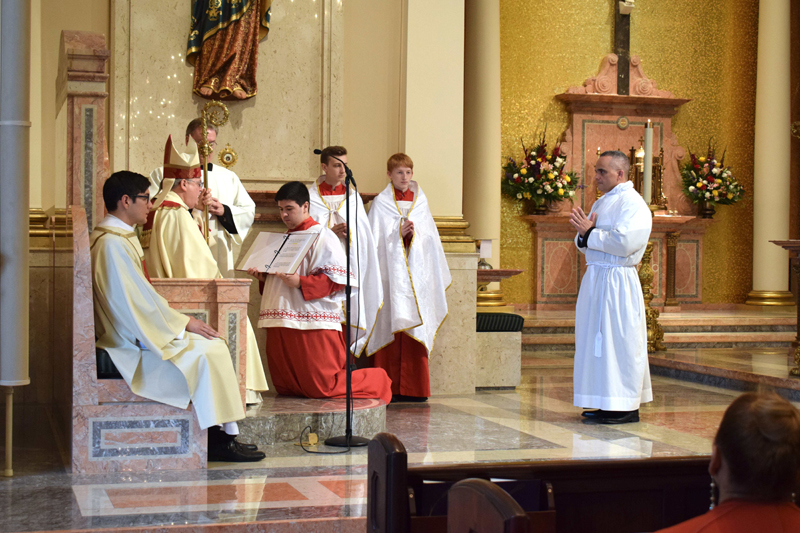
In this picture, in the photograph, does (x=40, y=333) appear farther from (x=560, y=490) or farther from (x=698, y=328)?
(x=698, y=328)

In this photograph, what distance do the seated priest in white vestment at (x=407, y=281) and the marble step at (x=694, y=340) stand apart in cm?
329

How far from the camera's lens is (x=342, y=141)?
24.0 feet

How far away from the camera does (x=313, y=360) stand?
539cm

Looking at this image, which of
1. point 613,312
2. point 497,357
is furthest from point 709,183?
point 613,312

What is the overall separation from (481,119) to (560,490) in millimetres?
8986

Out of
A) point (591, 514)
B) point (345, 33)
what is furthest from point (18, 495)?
point (345, 33)

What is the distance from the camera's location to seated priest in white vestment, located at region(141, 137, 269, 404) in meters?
5.02

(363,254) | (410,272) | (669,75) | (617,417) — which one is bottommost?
(617,417)

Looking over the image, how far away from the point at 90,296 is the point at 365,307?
266 cm

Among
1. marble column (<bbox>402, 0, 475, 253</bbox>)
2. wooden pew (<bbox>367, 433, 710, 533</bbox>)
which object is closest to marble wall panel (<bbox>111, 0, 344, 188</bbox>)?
marble column (<bbox>402, 0, 475, 253</bbox>)

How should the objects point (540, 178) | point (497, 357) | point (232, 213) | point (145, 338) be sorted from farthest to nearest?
1. point (540, 178)
2. point (497, 357)
3. point (232, 213)
4. point (145, 338)

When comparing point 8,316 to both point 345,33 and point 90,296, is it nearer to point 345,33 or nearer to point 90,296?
point 90,296

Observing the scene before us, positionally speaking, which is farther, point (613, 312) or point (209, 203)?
point (613, 312)

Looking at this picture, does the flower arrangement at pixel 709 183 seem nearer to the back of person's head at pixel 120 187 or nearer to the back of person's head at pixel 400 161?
the back of person's head at pixel 400 161
